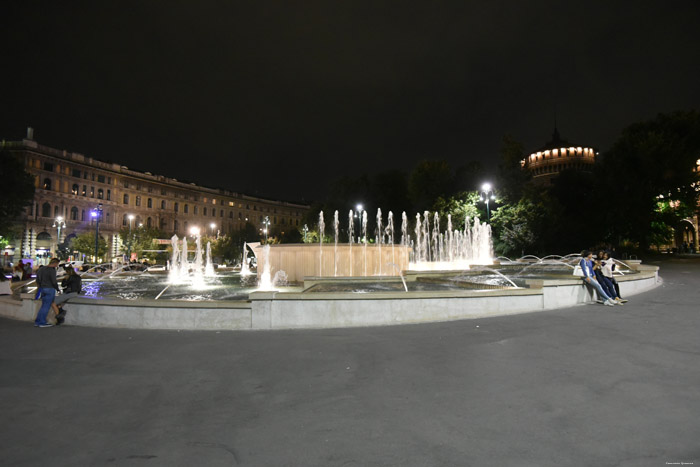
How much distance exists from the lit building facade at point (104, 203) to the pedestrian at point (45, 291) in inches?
1991

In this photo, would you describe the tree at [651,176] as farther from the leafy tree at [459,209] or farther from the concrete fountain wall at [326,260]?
the concrete fountain wall at [326,260]

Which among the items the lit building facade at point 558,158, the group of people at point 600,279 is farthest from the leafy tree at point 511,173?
the lit building facade at point 558,158

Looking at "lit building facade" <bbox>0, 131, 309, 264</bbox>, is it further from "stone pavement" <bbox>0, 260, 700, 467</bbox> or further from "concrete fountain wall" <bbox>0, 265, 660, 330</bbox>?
"stone pavement" <bbox>0, 260, 700, 467</bbox>

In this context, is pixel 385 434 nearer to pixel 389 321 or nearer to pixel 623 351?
pixel 623 351

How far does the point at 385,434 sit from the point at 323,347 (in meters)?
2.93

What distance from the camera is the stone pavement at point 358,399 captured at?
2945 mm

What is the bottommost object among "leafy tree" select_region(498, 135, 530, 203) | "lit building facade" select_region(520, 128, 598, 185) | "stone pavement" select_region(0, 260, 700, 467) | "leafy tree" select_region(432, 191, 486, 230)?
"stone pavement" select_region(0, 260, 700, 467)

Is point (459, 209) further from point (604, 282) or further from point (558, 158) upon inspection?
point (558, 158)

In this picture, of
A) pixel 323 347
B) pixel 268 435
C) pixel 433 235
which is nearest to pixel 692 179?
pixel 433 235

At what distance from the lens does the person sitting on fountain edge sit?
393 inches

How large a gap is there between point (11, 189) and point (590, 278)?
49712 mm

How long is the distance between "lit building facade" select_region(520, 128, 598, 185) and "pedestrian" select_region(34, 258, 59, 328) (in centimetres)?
11311

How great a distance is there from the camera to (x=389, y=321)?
7848 mm

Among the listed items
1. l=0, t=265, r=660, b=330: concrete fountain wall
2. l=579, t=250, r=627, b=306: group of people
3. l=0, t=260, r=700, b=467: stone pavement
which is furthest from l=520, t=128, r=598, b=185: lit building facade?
l=0, t=260, r=700, b=467: stone pavement
